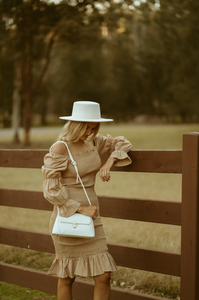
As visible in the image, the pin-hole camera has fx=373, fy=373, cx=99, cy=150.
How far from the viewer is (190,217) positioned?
2570 mm

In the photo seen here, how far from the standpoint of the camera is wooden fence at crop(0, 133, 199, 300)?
2566mm

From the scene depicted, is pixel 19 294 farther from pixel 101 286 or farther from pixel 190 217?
pixel 190 217

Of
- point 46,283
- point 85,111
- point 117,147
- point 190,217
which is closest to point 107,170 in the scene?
point 117,147

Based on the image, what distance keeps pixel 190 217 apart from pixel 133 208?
625 millimetres

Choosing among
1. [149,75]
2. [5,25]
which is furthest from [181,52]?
[149,75]

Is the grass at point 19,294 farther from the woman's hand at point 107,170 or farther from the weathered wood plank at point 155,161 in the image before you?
the woman's hand at point 107,170

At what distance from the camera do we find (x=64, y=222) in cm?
260

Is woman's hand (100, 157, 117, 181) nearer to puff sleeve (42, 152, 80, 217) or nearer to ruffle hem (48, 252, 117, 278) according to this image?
puff sleeve (42, 152, 80, 217)

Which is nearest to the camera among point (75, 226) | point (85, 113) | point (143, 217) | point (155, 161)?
point (75, 226)

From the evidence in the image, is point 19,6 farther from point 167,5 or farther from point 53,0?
point 167,5

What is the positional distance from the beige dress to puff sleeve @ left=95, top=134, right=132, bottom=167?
0.03m

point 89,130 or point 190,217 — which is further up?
point 89,130

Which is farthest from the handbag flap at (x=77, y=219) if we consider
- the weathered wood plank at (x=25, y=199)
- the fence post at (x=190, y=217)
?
the weathered wood plank at (x=25, y=199)

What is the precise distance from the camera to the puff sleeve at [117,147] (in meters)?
2.88
